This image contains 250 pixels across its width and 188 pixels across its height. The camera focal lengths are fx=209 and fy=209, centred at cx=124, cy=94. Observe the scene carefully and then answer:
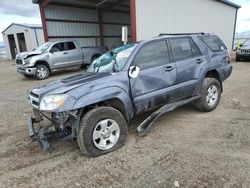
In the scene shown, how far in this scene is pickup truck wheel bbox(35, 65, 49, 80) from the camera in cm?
1014

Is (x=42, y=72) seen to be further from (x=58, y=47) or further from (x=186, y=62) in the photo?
(x=186, y=62)

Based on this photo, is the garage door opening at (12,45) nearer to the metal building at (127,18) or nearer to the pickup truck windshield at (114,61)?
the metal building at (127,18)

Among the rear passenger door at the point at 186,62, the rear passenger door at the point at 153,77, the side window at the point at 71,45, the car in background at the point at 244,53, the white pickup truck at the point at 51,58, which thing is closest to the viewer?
the rear passenger door at the point at 153,77

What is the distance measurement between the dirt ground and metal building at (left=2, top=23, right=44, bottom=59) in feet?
72.2

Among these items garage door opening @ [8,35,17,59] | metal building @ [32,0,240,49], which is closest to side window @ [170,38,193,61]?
metal building @ [32,0,240,49]

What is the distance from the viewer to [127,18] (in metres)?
17.7

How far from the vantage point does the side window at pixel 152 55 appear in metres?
3.69

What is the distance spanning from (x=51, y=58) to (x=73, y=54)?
53.4 inches

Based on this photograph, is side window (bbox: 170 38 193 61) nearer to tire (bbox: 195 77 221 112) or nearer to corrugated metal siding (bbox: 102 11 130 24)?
tire (bbox: 195 77 221 112)

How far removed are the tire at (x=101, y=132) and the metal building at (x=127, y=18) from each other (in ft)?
22.9

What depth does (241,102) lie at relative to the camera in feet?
17.8

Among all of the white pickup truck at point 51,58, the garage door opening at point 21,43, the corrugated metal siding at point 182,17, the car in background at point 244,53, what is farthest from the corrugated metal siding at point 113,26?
the garage door opening at point 21,43

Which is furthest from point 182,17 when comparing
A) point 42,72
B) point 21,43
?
point 21,43

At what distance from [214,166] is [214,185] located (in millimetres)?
391
